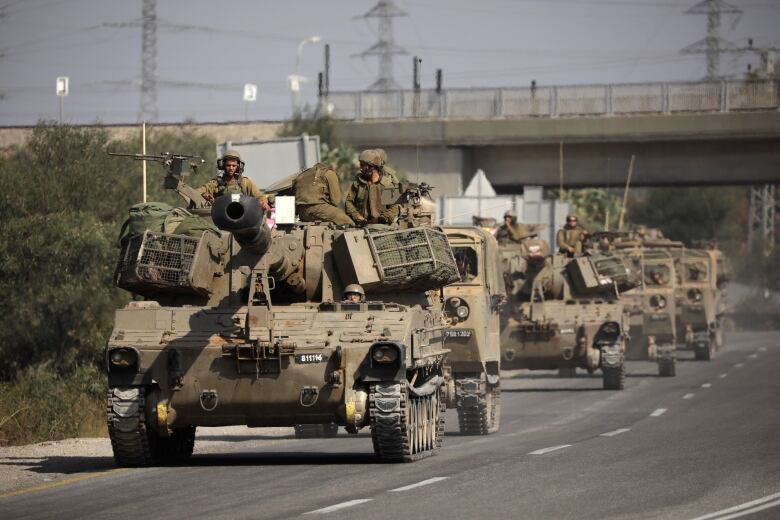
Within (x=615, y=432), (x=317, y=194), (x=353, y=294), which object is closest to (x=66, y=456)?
(x=353, y=294)

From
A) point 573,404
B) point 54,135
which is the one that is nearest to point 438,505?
point 573,404

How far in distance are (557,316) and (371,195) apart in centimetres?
1361

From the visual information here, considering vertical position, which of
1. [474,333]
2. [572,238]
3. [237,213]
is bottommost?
[474,333]

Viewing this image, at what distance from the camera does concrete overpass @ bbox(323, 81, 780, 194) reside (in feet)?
172

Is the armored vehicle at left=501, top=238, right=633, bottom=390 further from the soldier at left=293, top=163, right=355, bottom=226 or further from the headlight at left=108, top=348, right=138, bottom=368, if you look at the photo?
the headlight at left=108, top=348, right=138, bottom=368

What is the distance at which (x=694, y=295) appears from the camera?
157 ft

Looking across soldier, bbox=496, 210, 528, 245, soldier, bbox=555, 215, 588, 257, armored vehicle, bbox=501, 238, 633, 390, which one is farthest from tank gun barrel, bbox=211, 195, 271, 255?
soldier, bbox=555, 215, 588, 257

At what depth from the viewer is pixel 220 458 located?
19859mm

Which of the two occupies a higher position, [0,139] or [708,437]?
[0,139]

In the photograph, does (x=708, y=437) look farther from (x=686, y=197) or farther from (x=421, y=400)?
(x=686, y=197)

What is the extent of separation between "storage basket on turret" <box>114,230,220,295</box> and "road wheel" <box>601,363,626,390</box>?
16955 millimetres

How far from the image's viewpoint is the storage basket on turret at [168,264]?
1830cm

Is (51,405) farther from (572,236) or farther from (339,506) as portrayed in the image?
(339,506)

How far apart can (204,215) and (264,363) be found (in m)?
2.62
